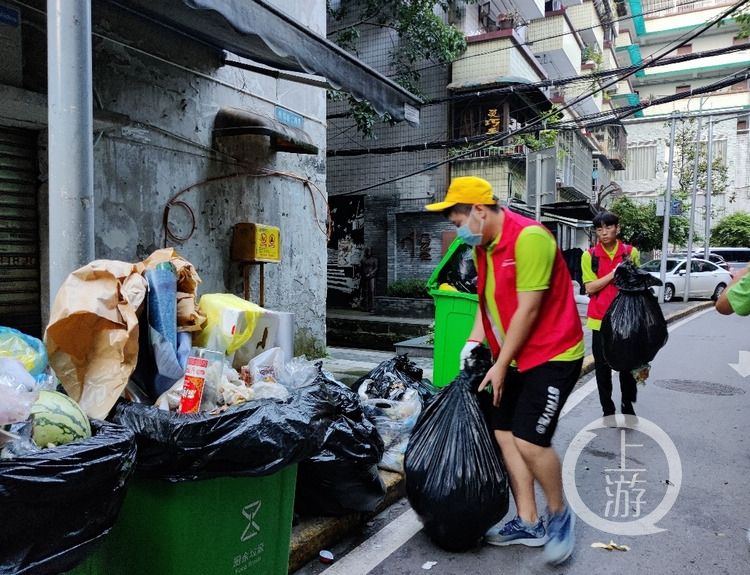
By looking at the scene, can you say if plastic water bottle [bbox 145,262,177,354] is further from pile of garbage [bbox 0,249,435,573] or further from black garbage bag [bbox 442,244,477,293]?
black garbage bag [bbox 442,244,477,293]

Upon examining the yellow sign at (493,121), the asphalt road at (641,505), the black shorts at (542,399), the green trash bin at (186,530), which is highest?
the yellow sign at (493,121)

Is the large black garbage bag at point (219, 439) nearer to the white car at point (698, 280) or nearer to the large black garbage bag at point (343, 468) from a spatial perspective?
the large black garbage bag at point (343, 468)

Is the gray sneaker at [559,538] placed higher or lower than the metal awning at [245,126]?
lower

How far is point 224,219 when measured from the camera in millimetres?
6359

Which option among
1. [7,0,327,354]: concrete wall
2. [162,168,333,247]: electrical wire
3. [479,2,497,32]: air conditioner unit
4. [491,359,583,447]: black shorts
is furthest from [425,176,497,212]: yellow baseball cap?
[479,2,497,32]: air conditioner unit

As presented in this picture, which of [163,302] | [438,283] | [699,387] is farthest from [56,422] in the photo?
[699,387]

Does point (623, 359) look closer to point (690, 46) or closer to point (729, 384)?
point (729, 384)

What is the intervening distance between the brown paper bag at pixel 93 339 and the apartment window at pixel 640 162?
145 ft

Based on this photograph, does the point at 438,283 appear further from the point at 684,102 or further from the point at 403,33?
the point at 684,102

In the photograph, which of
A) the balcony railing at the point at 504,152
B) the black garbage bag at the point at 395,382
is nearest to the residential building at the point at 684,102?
the balcony railing at the point at 504,152

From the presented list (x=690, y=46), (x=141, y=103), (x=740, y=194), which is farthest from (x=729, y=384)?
(x=690, y=46)

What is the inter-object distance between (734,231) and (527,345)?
115ft

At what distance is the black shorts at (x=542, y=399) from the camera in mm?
2732

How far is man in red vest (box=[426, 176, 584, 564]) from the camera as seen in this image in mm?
2729
